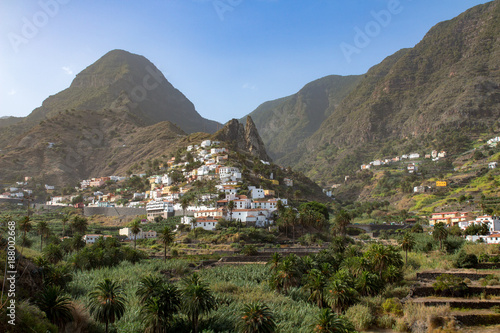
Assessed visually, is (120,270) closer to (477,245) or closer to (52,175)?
(477,245)

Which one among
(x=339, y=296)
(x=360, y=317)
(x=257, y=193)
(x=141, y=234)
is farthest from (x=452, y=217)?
(x=141, y=234)

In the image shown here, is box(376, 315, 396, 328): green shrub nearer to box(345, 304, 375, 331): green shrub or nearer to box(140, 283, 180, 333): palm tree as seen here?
box(345, 304, 375, 331): green shrub

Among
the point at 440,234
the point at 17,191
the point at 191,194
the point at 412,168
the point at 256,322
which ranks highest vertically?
the point at 412,168

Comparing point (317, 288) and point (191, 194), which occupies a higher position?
point (191, 194)

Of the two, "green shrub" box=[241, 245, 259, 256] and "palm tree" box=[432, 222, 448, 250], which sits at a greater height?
"palm tree" box=[432, 222, 448, 250]

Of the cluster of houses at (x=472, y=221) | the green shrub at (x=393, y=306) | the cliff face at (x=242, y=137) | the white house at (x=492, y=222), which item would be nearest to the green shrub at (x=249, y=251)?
the green shrub at (x=393, y=306)

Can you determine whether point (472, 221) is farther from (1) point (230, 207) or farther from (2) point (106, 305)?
(2) point (106, 305)

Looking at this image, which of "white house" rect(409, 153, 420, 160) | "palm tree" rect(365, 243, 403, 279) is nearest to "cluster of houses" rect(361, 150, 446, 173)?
"white house" rect(409, 153, 420, 160)

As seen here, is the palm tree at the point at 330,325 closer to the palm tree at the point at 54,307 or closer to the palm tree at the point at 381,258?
the palm tree at the point at 54,307
